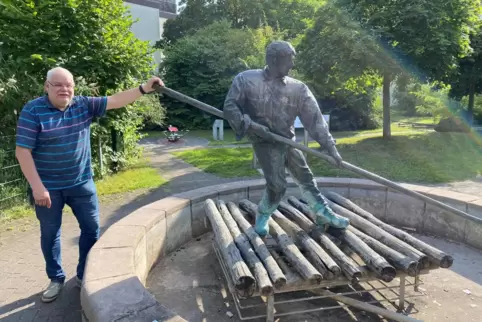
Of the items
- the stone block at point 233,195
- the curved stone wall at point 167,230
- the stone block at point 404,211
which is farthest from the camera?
the stone block at point 233,195

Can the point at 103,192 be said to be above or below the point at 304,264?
below

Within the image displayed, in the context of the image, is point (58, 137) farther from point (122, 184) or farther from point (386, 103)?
Answer: point (386, 103)

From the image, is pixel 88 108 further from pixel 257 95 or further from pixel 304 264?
pixel 304 264

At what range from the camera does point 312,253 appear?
9.96 feet

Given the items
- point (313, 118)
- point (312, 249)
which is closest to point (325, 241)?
point (312, 249)

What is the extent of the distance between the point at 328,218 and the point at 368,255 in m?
0.57

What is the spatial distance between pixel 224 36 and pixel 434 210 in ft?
67.4

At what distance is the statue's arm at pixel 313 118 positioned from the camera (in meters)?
3.19

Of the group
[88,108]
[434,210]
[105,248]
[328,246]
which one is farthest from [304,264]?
[434,210]

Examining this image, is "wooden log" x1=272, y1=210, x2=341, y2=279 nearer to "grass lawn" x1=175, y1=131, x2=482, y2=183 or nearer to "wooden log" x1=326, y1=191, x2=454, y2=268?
"wooden log" x1=326, y1=191, x2=454, y2=268

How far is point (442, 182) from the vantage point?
26.2 feet

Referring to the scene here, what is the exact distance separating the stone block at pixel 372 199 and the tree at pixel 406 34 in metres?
6.15

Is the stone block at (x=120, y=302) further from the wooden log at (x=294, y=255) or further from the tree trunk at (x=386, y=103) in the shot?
the tree trunk at (x=386, y=103)

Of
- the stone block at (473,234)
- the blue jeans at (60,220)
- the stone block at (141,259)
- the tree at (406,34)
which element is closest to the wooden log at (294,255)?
the stone block at (141,259)
